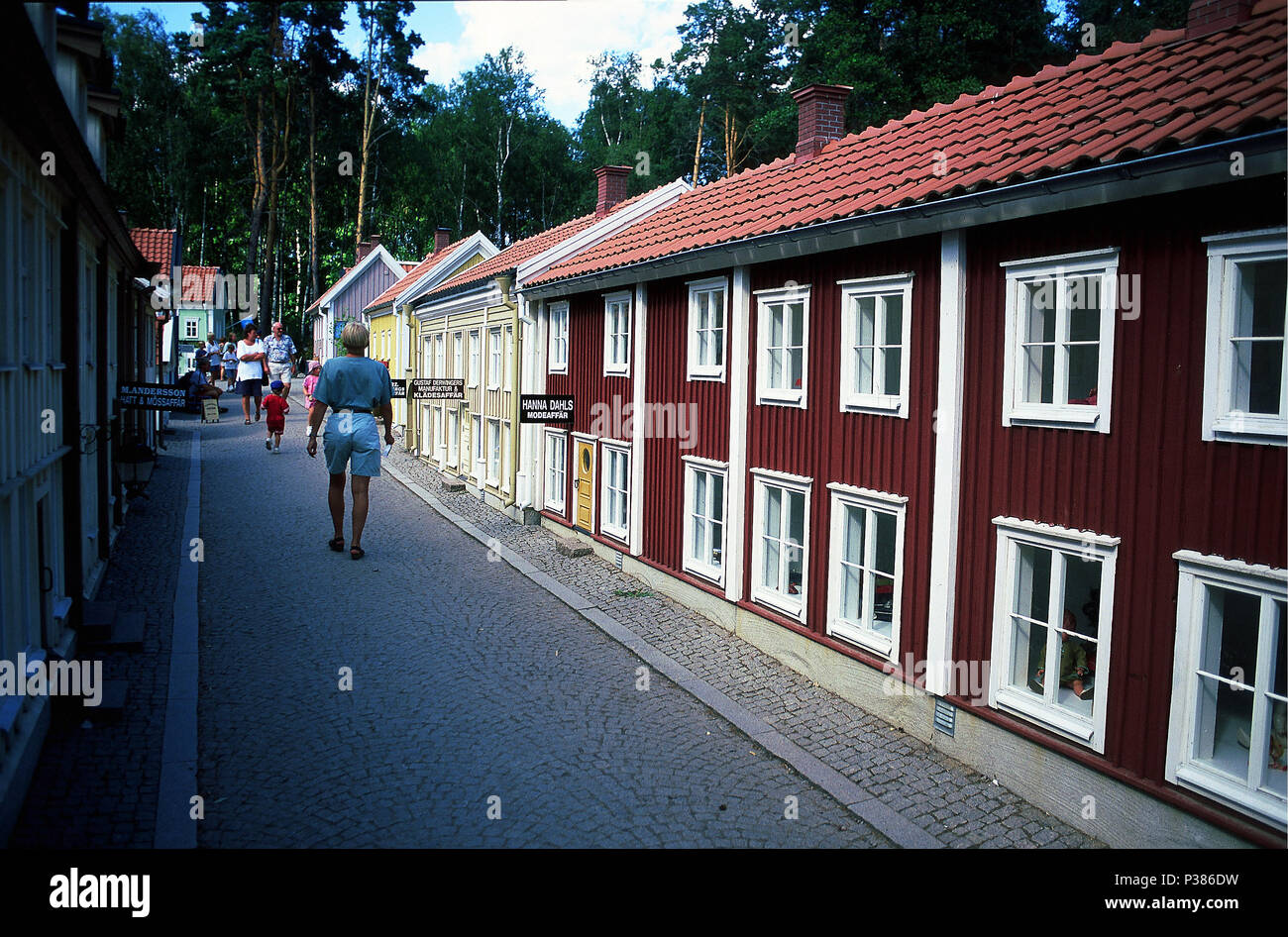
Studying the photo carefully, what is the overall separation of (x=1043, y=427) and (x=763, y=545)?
3571 millimetres

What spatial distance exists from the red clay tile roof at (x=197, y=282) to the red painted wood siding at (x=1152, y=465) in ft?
161

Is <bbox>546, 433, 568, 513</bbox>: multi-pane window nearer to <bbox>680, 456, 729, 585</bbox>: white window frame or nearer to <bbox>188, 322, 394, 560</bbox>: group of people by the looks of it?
<bbox>188, 322, 394, 560</bbox>: group of people

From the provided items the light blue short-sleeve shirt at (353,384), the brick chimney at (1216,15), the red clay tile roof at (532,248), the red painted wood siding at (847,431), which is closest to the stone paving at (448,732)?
the red painted wood siding at (847,431)

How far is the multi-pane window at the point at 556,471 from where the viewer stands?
1438 centimetres

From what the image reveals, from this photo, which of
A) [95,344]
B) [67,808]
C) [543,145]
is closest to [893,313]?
[67,808]

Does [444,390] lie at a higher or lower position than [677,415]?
higher

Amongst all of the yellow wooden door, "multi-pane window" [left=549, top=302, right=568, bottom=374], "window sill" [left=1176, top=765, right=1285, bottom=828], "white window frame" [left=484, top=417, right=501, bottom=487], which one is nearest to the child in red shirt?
"white window frame" [left=484, top=417, right=501, bottom=487]

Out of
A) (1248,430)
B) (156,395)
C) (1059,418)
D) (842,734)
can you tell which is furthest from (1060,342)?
(156,395)

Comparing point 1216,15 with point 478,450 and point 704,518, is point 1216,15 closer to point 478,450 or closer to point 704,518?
point 704,518

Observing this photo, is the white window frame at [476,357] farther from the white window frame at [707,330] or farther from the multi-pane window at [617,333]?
the white window frame at [707,330]

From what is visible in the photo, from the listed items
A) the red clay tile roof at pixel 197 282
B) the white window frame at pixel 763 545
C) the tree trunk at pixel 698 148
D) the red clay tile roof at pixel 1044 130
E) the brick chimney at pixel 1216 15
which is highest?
the tree trunk at pixel 698 148

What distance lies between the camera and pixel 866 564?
7805mm

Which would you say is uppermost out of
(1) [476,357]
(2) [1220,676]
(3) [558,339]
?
(3) [558,339]

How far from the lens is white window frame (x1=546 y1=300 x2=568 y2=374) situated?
566 inches
